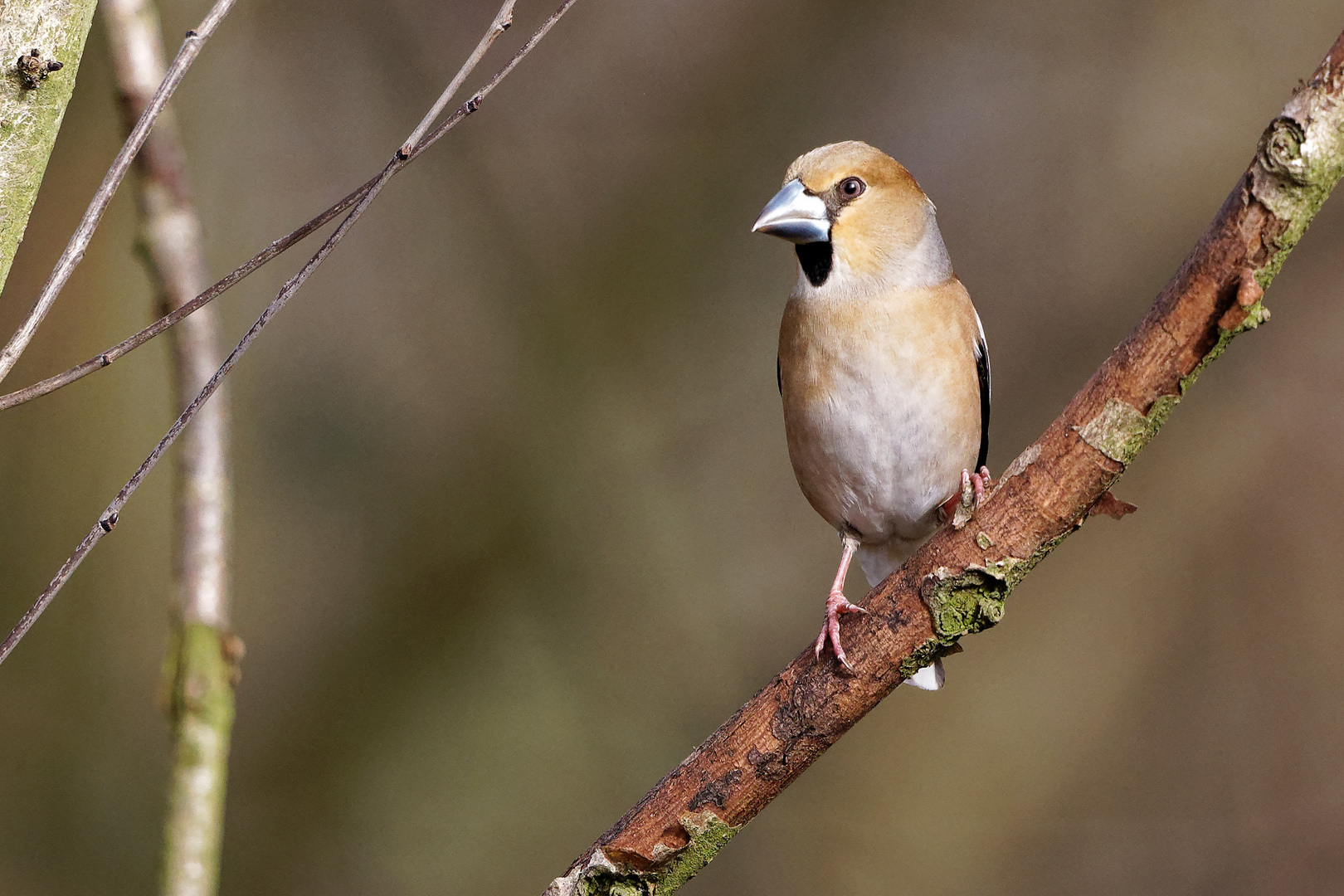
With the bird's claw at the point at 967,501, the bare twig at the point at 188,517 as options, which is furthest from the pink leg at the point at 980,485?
the bare twig at the point at 188,517

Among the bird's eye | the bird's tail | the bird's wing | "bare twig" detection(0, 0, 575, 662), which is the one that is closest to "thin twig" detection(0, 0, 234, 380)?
"bare twig" detection(0, 0, 575, 662)

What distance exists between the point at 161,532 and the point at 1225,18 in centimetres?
511

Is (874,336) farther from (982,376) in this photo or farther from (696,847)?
(696,847)

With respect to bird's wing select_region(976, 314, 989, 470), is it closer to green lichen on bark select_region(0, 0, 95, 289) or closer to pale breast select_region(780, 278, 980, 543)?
pale breast select_region(780, 278, 980, 543)

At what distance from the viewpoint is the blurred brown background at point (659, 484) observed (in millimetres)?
4930

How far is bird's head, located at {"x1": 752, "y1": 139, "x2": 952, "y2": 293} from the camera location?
264cm

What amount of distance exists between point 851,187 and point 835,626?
3.44 ft

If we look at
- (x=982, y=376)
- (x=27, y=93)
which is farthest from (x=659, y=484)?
(x=27, y=93)

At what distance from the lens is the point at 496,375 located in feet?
17.7

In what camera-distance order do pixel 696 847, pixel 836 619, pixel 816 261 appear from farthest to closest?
pixel 816 261, pixel 836 619, pixel 696 847

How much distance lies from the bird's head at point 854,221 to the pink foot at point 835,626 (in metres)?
0.75

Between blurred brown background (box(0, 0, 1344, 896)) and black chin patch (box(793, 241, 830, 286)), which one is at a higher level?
blurred brown background (box(0, 0, 1344, 896))

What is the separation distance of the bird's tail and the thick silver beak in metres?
0.93

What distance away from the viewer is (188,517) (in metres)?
2.70
